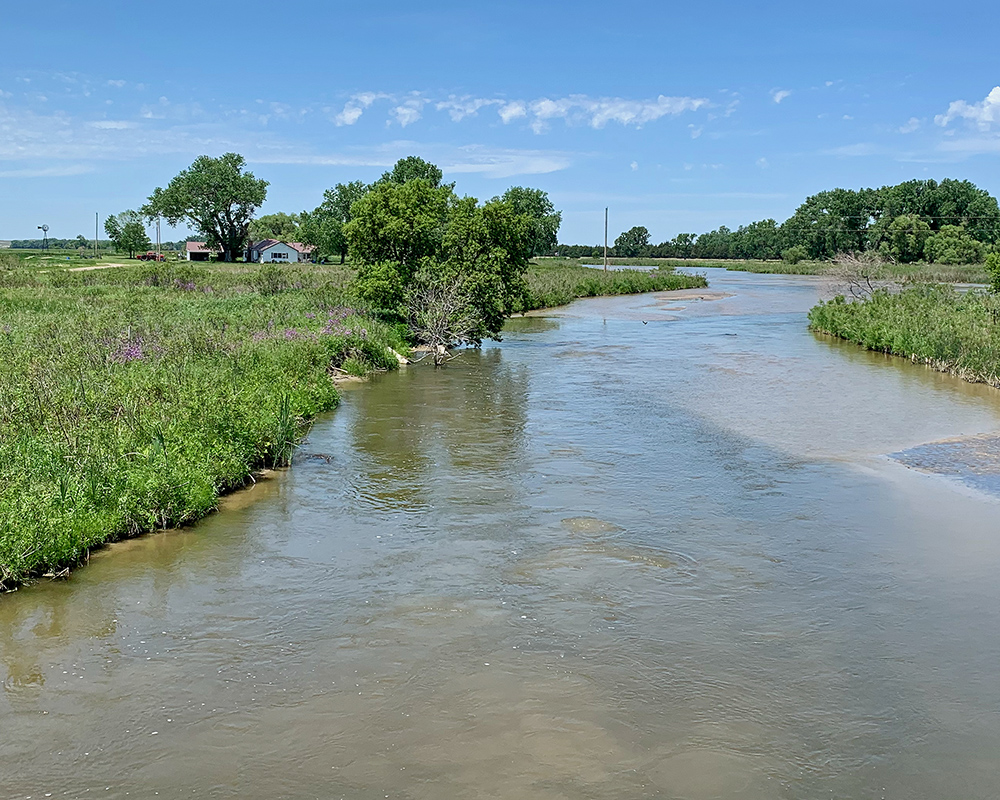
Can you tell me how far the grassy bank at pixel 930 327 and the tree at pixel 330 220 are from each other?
61.7m

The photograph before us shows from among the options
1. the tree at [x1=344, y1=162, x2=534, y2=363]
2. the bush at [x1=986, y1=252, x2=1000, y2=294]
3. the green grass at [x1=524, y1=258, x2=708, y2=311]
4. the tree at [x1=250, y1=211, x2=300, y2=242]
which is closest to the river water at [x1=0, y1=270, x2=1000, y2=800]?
the tree at [x1=344, y1=162, x2=534, y2=363]

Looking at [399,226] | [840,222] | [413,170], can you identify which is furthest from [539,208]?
[399,226]

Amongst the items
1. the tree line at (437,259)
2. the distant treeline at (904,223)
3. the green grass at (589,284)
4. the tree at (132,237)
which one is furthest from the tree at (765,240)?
the tree line at (437,259)

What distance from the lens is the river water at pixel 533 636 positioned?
7.96 m

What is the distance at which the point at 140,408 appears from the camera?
16062 millimetres

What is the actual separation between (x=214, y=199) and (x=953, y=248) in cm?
9171

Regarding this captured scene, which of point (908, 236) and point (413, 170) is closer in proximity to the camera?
point (413, 170)

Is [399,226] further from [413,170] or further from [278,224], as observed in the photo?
[278,224]

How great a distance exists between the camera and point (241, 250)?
112562mm

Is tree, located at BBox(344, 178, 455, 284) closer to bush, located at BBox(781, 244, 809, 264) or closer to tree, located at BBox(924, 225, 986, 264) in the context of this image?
tree, located at BBox(924, 225, 986, 264)

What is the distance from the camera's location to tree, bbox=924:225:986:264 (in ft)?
368

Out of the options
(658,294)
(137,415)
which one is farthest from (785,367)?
(658,294)

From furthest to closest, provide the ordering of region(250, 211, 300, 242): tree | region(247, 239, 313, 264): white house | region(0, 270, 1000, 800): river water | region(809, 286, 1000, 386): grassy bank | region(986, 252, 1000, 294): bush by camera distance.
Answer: region(250, 211, 300, 242): tree < region(247, 239, 313, 264): white house < region(986, 252, 1000, 294): bush < region(809, 286, 1000, 386): grassy bank < region(0, 270, 1000, 800): river water

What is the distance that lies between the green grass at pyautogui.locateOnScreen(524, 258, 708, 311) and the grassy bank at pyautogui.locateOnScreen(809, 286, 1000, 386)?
2006cm
